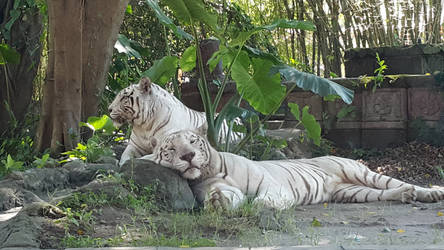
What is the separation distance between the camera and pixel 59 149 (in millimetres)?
6672

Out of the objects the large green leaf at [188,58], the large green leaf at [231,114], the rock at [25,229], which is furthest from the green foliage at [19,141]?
the rock at [25,229]

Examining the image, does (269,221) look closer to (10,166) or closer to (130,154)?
(130,154)

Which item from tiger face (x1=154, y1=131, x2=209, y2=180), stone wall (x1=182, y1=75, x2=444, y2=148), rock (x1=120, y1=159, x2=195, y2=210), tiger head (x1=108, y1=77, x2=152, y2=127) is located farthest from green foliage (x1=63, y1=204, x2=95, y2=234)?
stone wall (x1=182, y1=75, x2=444, y2=148)

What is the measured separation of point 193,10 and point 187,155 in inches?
83.0

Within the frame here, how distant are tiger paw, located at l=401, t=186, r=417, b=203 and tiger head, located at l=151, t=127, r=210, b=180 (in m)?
1.75

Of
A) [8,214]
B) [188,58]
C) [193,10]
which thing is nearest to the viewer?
[8,214]

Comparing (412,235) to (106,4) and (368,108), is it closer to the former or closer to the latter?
(106,4)

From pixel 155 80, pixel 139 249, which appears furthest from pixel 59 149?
pixel 139 249

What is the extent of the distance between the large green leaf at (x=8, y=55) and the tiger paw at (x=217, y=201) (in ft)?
14.7

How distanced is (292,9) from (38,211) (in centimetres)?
999

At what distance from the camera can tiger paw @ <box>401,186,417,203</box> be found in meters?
5.20

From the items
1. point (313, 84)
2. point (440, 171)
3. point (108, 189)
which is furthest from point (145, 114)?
point (440, 171)

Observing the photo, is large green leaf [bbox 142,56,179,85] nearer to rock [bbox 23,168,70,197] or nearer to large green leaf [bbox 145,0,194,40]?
large green leaf [bbox 145,0,194,40]

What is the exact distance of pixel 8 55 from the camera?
773cm
